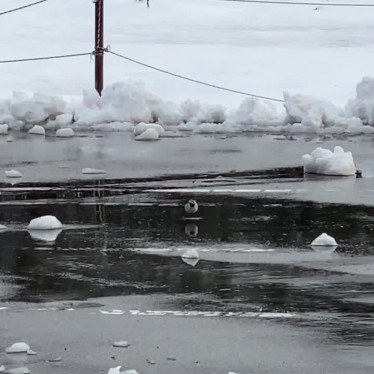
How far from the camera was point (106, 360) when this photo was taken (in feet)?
19.8

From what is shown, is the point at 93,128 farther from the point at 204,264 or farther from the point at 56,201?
the point at 204,264

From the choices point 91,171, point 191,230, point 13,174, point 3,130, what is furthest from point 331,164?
point 3,130

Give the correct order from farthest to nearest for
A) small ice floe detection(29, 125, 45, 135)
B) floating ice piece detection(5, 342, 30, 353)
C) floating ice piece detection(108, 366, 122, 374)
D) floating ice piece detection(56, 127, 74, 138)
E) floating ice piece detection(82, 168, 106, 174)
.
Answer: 1. small ice floe detection(29, 125, 45, 135)
2. floating ice piece detection(56, 127, 74, 138)
3. floating ice piece detection(82, 168, 106, 174)
4. floating ice piece detection(5, 342, 30, 353)
5. floating ice piece detection(108, 366, 122, 374)

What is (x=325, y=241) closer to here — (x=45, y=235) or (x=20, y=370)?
(x=45, y=235)

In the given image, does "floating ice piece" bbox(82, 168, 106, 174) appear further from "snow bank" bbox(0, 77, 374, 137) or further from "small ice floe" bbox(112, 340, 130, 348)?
"small ice floe" bbox(112, 340, 130, 348)

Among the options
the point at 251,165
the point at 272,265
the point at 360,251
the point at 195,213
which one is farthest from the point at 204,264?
the point at 251,165

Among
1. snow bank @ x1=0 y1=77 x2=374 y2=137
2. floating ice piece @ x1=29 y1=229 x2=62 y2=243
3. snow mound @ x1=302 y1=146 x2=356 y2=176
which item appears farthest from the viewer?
snow bank @ x1=0 y1=77 x2=374 y2=137

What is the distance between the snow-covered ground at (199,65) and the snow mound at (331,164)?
5.30 m

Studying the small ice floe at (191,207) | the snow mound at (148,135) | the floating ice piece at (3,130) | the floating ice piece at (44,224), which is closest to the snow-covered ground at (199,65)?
the floating ice piece at (3,130)

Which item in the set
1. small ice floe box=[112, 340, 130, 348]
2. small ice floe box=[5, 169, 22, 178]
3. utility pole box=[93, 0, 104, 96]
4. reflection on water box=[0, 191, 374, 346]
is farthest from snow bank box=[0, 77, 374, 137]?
small ice floe box=[112, 340, 130, 348]

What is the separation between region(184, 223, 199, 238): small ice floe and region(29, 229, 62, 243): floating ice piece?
41.3 inches

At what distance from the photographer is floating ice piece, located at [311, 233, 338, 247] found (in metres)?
9.07

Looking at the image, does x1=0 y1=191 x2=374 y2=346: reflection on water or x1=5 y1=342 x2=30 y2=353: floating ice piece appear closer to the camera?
x1=5 y1=342 x2=30 y2=353: floating ice piece

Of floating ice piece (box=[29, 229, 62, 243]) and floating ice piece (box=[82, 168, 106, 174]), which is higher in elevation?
floating ice piece (box=[82, 168, 106, 174])
